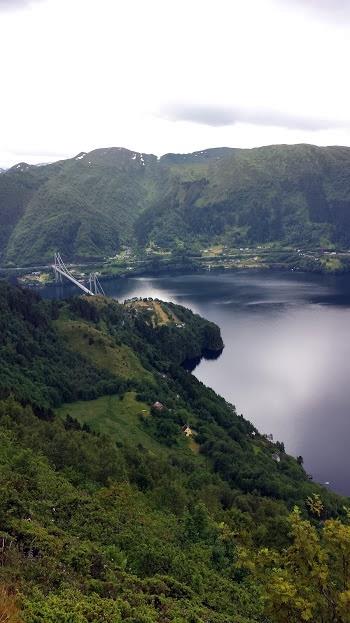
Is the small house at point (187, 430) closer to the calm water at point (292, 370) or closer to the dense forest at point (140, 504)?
the dense forest at point (140, 504)

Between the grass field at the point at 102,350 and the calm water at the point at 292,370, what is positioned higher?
the grass field at the point at 102,350

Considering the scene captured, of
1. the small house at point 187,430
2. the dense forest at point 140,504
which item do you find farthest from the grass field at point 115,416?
the small house at point 187,430

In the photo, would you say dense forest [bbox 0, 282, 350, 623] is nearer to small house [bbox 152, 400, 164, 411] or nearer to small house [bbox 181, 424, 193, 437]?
small house [bbox 152, 400, 164, 411]

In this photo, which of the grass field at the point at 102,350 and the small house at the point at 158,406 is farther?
the grass field at the point at 102,350

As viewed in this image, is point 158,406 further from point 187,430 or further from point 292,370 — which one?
point 292,370

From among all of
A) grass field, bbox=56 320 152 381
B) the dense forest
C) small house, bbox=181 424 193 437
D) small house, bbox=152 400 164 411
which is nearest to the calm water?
the dense forest

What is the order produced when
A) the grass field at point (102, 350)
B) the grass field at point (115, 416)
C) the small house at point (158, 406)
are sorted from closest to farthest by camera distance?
1. the grass field at point (115, 416)
2. the small house at point (158, 406)
3. the grass field at point (102, 350)
